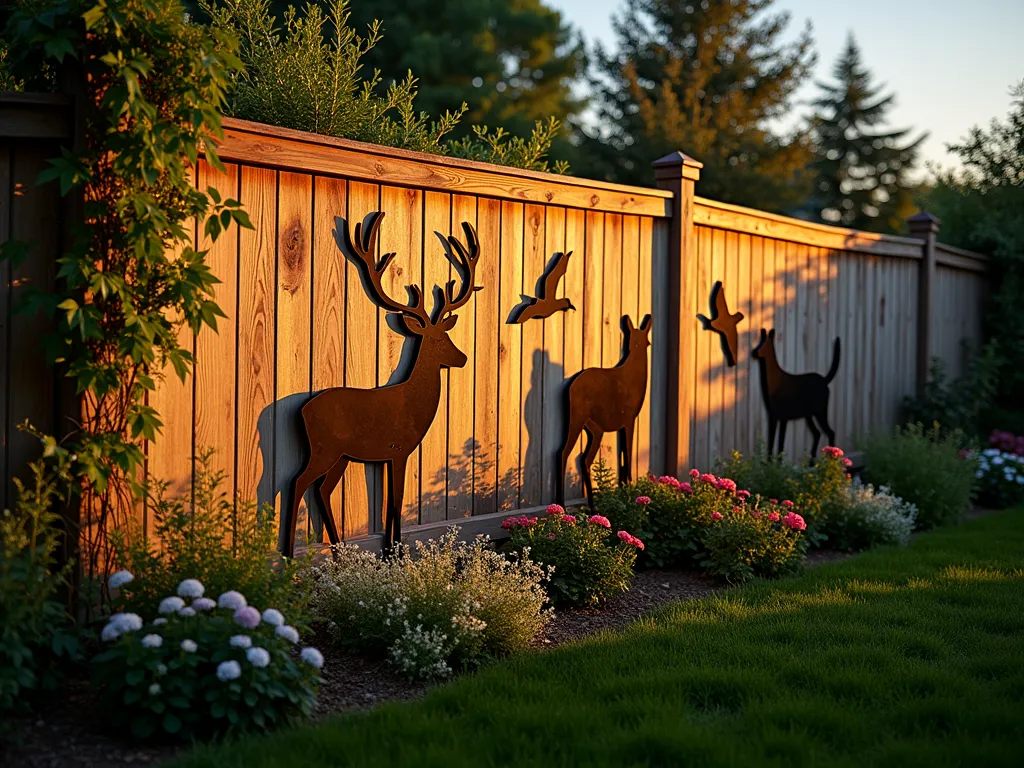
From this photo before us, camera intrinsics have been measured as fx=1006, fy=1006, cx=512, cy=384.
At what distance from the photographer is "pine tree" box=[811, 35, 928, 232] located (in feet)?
113

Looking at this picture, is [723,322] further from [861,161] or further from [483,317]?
[861,161]

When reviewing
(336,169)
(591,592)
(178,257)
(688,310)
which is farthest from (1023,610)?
(178,257)

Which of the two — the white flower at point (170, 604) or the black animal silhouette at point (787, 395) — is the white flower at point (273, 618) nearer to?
the white flower at point (170, 604)

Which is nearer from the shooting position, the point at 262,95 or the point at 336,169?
the point at 336,169

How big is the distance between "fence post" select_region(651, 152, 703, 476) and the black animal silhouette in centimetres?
117

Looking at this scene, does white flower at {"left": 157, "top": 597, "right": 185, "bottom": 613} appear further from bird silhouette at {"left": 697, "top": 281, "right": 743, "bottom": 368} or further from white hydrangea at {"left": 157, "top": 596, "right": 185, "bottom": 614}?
bird silhouette at {"left": 697, "top": 281, "right": 743, "bottom": 368}

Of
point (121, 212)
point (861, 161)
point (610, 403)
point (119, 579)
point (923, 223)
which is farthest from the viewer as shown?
point (861, 161)

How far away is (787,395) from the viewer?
8164 millimetres

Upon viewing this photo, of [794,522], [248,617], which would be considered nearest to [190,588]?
[248,617]

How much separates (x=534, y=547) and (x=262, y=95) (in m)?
2.86

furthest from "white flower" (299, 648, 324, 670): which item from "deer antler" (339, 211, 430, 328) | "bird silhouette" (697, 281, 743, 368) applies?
"bird silhouette" (697, 281, 743, 368)

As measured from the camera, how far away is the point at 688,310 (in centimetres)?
696

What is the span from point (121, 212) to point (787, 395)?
580cm

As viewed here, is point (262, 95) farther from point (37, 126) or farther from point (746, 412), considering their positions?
point (746, 412)
